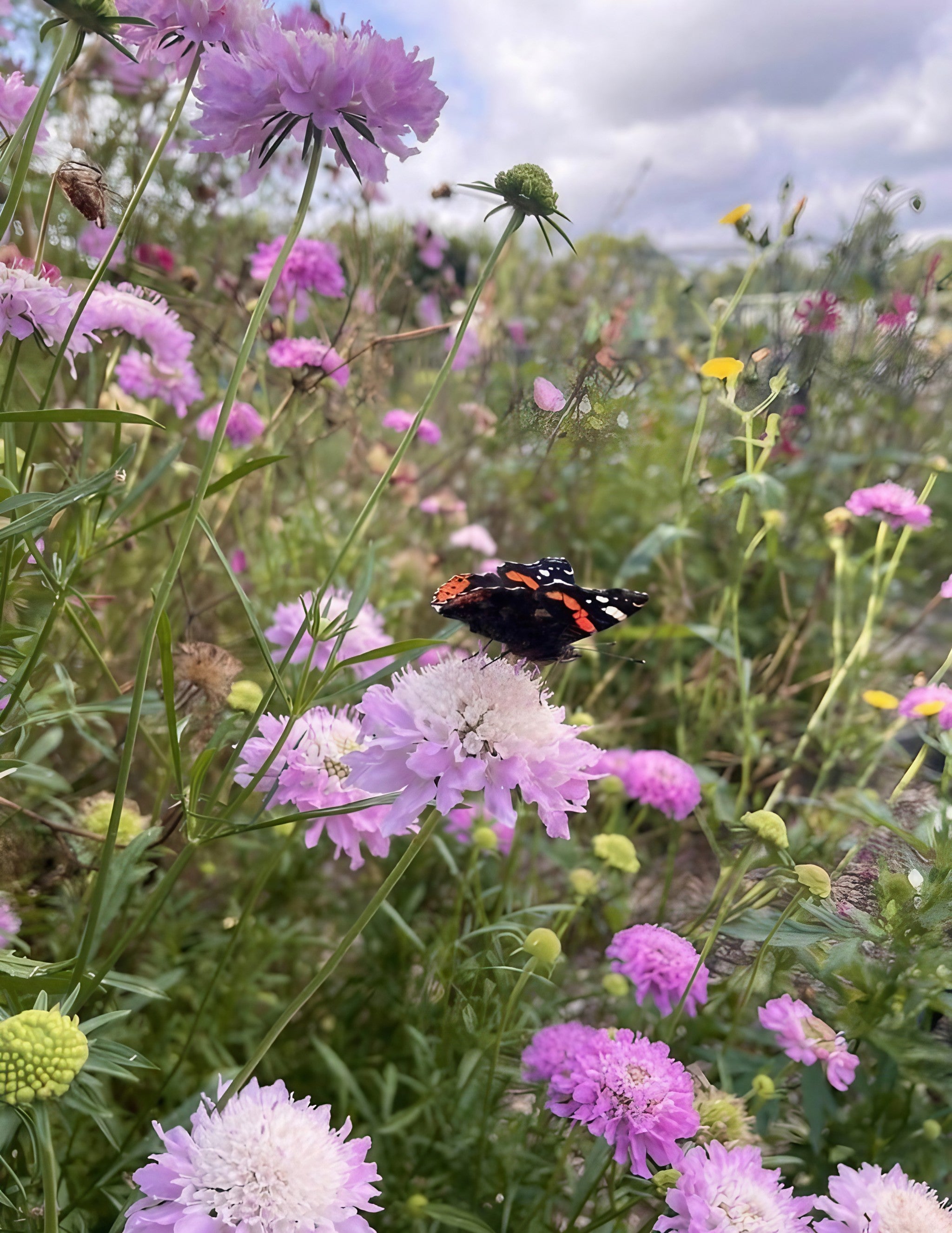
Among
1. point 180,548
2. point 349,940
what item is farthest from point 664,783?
point 180,548

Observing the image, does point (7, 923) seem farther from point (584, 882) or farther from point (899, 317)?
point (899, 317)

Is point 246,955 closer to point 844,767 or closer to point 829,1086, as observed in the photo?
point 829,1086

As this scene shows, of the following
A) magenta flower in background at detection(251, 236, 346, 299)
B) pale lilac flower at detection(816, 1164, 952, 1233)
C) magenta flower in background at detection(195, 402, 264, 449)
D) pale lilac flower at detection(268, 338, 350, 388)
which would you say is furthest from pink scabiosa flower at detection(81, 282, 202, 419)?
pale lilac flower at detection(816, 1164, 952, 1233)

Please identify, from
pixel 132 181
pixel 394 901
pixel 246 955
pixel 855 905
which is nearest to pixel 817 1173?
pixel 855 905

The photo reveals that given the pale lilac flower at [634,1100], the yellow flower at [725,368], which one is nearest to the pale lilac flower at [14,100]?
the yellow flower at [725,368]

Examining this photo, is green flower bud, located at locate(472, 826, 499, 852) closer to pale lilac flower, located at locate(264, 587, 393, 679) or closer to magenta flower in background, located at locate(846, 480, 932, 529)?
pale lilac flower, located at locate(264, 587, 393, 679)

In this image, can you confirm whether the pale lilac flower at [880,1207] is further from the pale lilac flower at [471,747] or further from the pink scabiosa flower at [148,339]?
the pink scabiosa flower at [148,339]
